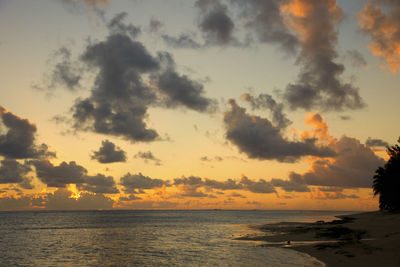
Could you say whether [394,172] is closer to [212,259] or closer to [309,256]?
[309,256]

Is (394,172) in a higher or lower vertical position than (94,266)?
higher

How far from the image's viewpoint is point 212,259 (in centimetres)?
4947

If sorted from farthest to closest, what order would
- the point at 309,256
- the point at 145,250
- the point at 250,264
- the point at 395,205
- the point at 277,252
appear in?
the point at 395,205, the point at 145,250, the point at 277,252, the point at 309,256, the point at 250,264

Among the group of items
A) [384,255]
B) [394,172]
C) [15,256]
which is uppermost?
[394,172]

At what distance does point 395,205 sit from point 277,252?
8080cm

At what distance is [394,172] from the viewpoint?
104438 millimetres

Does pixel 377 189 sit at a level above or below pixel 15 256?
above

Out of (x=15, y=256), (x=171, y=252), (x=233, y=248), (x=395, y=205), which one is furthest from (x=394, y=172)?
(x=15, y=256)

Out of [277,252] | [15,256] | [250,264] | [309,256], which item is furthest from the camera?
[15,256]

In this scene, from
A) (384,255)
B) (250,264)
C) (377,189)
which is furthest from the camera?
(377,189)

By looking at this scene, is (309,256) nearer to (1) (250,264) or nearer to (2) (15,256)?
(1) (250,264)

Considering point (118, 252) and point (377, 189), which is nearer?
point (118, 252)

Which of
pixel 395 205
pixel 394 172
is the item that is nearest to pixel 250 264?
pixel 394 172

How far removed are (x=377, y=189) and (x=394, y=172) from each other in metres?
21.7
